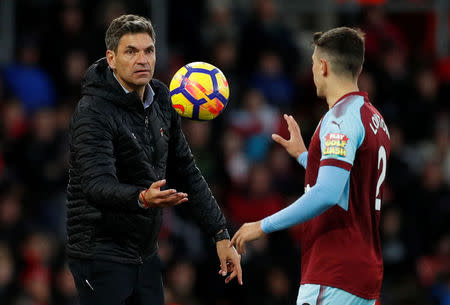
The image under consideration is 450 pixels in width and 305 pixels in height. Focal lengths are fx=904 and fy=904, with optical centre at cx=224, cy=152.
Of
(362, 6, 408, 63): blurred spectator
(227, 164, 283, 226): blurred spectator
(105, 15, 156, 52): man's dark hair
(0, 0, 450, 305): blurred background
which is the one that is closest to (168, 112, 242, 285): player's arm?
(105, 15, 156, 52): man's dark hair

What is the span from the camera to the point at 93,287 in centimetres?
516

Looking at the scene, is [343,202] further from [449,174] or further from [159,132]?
[449,174]

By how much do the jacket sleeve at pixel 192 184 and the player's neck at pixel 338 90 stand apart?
113cm

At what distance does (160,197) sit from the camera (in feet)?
15.1

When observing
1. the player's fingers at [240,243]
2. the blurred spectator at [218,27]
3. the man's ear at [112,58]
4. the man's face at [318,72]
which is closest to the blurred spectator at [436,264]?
the blurred spectator at [218,27]

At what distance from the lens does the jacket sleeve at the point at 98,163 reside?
481 centimetres

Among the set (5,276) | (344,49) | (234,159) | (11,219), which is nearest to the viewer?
(344,49)

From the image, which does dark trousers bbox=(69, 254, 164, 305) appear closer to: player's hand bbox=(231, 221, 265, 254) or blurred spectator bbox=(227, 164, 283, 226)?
player's hand bbox=(231, 221, 265, 254)

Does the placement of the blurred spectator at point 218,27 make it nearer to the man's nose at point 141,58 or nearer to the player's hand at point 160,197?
the man's nose at point 141,58

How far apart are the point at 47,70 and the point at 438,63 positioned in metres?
5.91

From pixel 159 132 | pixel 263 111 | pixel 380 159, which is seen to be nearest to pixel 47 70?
pixel 263 111

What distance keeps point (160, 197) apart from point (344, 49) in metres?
1.27

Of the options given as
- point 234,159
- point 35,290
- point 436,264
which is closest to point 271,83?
point 234,159

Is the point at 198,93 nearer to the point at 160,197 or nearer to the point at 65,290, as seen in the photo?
the point at 160,197
